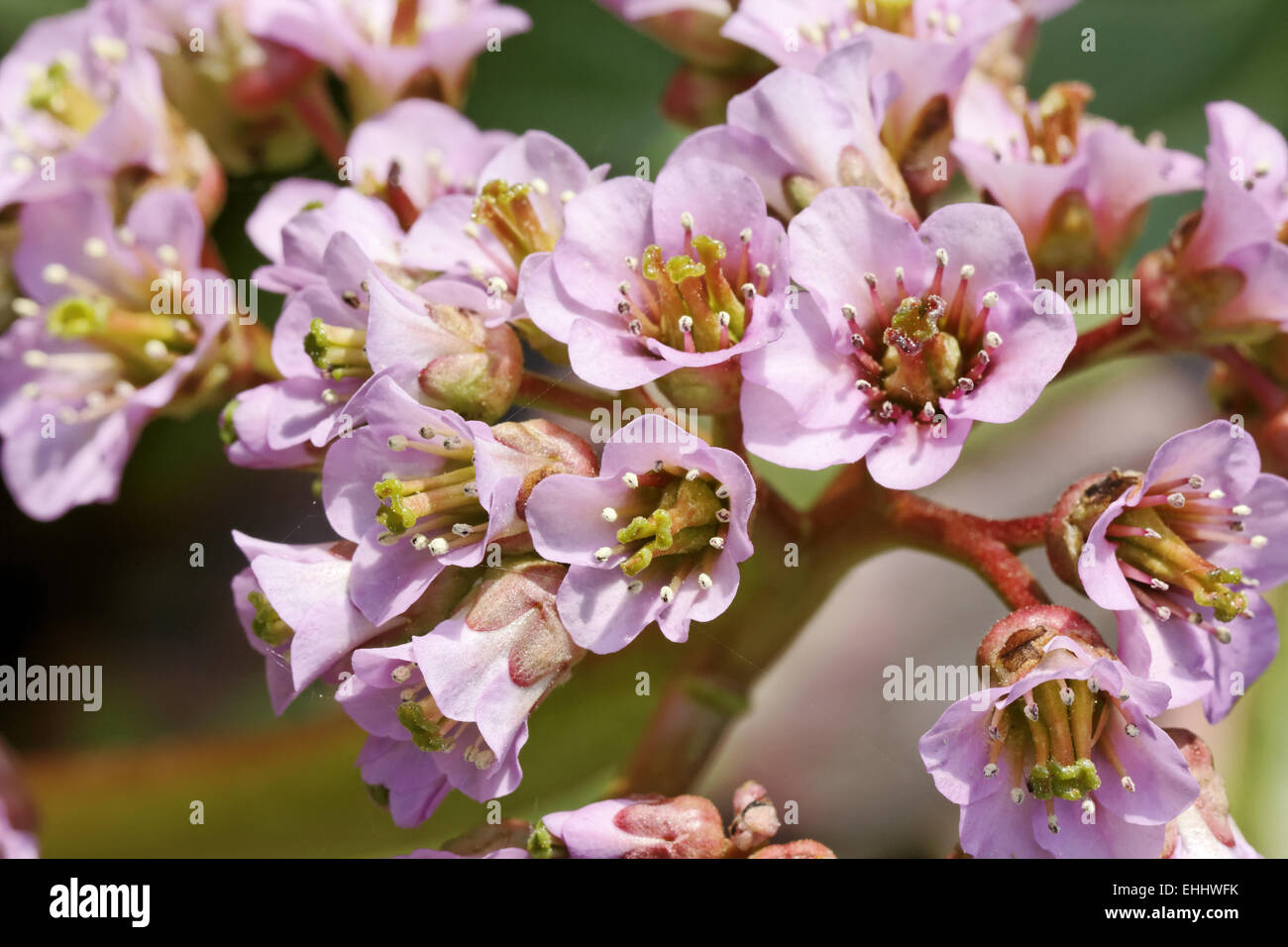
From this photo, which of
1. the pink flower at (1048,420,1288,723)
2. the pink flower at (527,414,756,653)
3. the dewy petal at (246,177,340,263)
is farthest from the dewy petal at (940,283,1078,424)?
the dewy petal at (246,177,340,263)

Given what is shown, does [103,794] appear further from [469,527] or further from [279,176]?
[469,527]

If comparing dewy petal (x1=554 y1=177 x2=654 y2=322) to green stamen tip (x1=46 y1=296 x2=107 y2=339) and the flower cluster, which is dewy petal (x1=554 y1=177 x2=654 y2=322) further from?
green stamen tip (x1=46 y1=296 x2=107 y2=339)

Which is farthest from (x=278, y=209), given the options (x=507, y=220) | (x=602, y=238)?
(x=602, y=238)

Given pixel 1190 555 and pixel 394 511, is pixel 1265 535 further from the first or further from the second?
pixel 394 511

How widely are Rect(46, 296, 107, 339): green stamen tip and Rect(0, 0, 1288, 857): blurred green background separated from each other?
0.39 metres

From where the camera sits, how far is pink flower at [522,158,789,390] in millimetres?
1085

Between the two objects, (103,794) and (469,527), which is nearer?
(469,527)

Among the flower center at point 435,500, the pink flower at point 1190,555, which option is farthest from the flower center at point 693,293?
the pink flower at point 1190,555

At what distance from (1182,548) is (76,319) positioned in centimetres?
128

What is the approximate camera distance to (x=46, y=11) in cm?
206

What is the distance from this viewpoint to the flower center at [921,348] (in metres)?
1.09

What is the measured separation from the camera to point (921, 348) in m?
1.11
